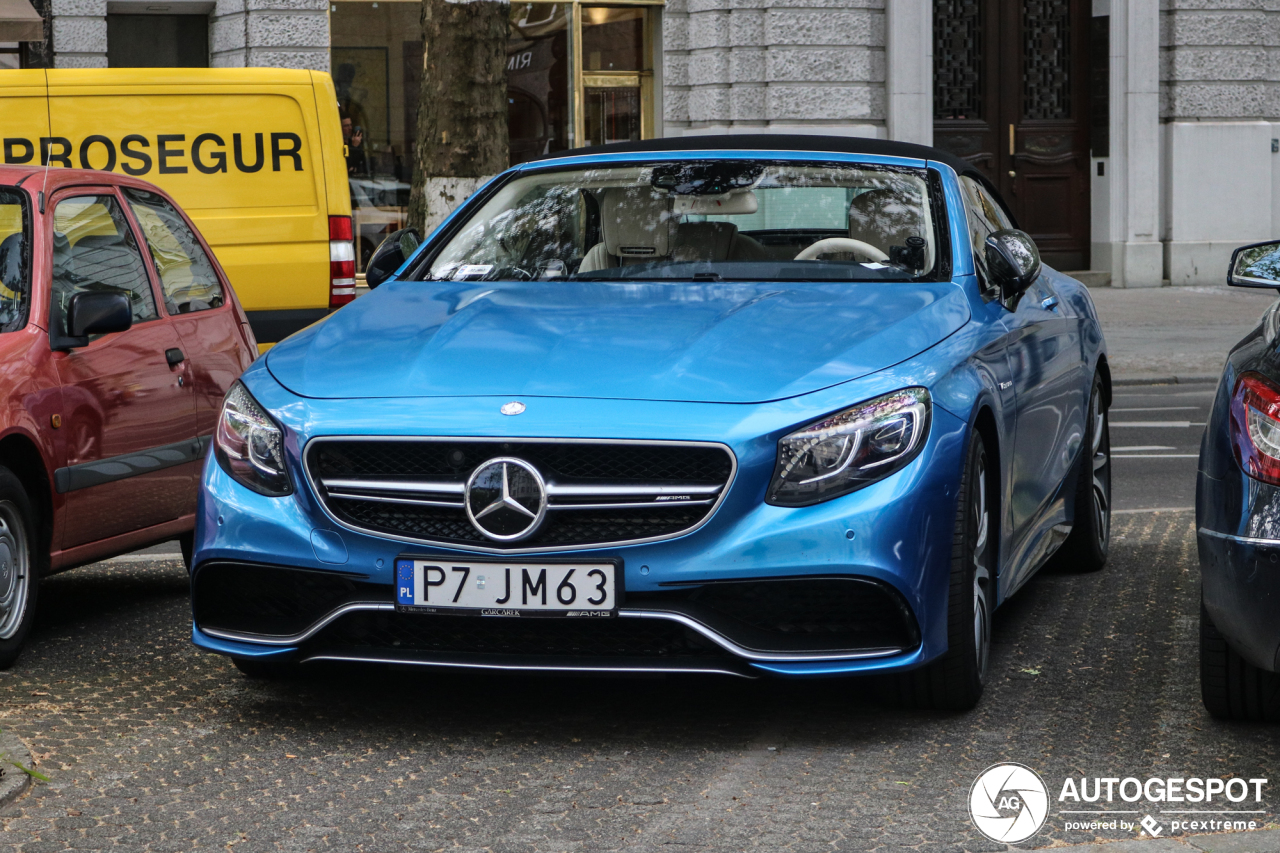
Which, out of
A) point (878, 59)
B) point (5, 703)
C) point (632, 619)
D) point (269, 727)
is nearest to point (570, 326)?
point (632, 619)

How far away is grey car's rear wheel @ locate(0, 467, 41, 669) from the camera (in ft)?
17.9

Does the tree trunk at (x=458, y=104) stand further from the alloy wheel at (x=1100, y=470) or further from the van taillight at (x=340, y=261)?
the alloy wheel at (x=1100, y=470)

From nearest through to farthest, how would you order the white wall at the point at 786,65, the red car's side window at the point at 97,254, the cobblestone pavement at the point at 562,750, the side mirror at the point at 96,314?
1. the cobblestone pavement at the point at 562,750
2. the side mirror at the point at 96,314
3. the red car's side window at the point at 97,254
4. the white wall at the point at 786,65

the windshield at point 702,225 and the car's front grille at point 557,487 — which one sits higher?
the windshield at point 702,225

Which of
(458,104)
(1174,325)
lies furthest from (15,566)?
(1174,325)

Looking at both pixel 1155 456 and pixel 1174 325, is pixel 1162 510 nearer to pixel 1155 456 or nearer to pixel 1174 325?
pixel 1155 456

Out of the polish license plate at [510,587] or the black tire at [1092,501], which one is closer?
the polish license plate at [510,587]

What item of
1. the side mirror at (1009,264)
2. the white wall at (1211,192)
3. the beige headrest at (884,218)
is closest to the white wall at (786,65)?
the white wall at (1211,192)

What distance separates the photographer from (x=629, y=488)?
4270mm

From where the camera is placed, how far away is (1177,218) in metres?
22.5

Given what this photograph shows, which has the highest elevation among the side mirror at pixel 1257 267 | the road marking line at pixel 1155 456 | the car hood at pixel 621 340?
the side mirror at pixel 1257 267

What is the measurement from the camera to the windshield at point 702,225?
5547mm

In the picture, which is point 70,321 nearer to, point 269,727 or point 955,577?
point 269,727

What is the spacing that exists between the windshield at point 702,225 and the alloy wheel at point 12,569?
1479mm
